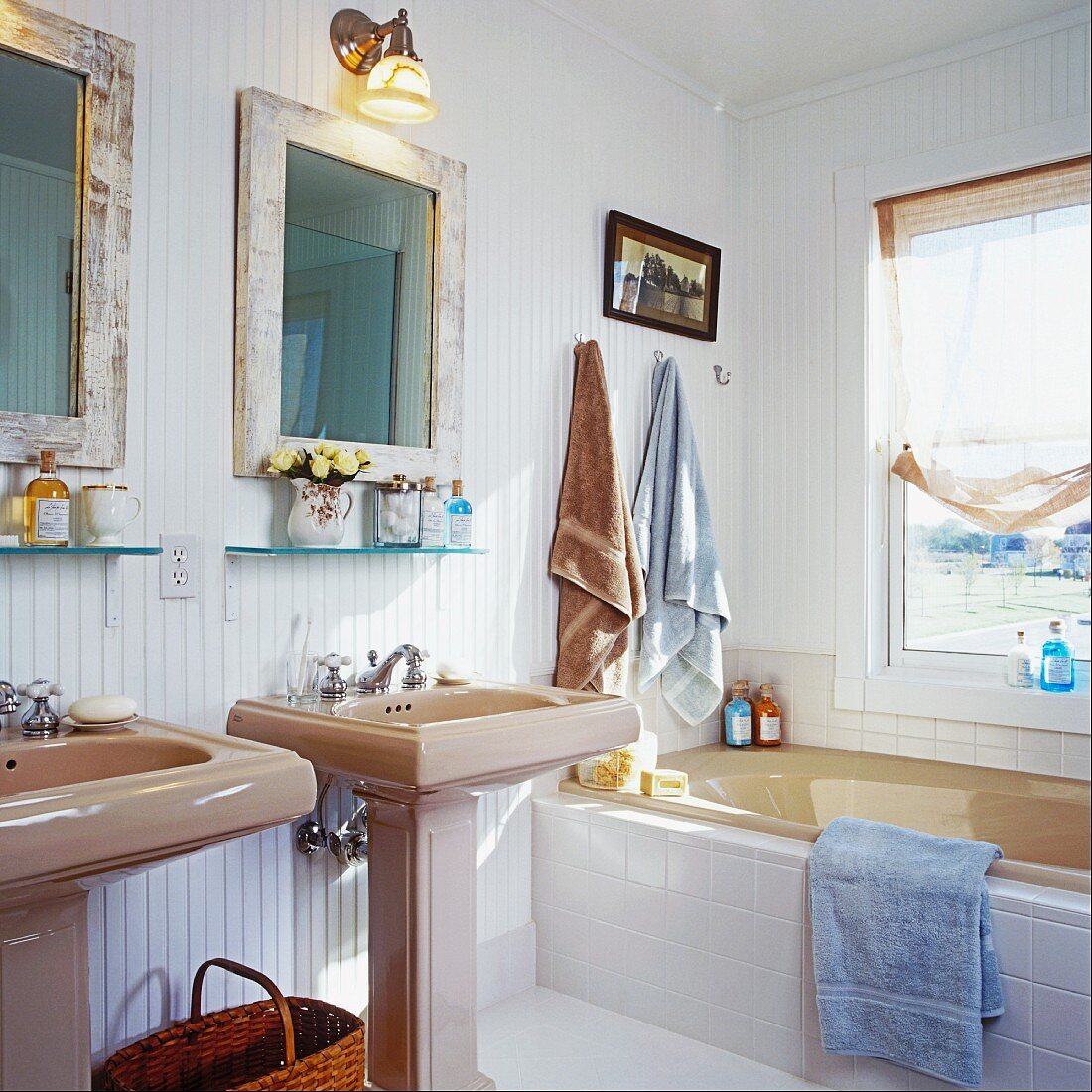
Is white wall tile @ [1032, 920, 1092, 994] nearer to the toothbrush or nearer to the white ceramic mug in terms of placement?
the toothbrush

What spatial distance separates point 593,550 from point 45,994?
5.34ft

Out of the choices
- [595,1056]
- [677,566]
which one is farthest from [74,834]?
[677,566]

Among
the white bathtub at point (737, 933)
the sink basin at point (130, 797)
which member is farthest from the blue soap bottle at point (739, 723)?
the sink basin at point (130, 797)

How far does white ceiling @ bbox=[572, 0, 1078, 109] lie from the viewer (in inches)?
107

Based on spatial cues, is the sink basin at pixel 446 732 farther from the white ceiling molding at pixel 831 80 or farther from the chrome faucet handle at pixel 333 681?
the white ceiling molding at pixel 831 80

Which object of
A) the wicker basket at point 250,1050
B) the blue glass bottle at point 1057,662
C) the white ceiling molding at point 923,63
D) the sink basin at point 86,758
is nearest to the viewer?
the sink basin at point 86,758

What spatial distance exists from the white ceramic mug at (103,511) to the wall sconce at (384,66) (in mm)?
968

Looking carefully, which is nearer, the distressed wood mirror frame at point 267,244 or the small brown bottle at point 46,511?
the small brown bottle at point 46,511

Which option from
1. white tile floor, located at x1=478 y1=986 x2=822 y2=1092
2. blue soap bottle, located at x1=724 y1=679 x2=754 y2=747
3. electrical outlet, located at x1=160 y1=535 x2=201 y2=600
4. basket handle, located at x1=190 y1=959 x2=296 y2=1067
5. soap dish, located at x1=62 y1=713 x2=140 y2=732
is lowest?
white tile floor, located at x1=478 y1=986 x2=822 y2=1092

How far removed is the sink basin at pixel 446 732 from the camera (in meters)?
1.72

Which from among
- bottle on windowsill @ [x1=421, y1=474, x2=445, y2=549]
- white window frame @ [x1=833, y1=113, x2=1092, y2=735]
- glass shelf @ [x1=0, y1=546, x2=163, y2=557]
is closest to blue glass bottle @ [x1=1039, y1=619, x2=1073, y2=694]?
white window frame @ [x1=833, y1=113, x2=1092, y2=735]

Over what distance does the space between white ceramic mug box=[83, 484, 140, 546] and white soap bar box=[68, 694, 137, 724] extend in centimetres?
27

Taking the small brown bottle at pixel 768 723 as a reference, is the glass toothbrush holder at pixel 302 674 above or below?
above

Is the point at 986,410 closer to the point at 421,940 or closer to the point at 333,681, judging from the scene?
the point at 333,681
